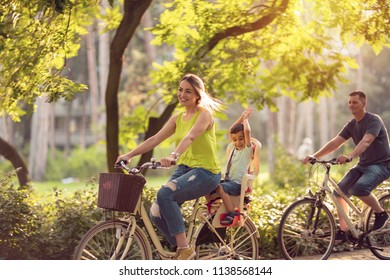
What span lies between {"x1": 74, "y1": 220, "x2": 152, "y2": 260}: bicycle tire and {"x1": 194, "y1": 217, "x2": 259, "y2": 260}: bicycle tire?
77cm

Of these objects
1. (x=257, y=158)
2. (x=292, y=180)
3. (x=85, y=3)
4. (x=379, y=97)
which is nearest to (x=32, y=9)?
(x=85, y=3)

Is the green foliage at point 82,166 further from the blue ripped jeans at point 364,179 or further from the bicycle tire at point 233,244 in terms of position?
the bicycle tire at point 233,244

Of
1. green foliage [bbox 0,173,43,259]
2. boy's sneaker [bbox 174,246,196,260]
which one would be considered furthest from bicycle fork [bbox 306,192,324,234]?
green foliage [bbox 0,173,43,259]

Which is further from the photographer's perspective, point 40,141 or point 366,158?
point 40,141

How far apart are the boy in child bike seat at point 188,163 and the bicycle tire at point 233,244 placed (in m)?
0.53

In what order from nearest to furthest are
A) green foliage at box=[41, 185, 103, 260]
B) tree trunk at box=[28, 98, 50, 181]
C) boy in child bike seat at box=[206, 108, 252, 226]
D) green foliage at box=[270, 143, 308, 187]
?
boy in child bike seat at box=[206, 108, 252, 226]
green foliage at box=[41, 185, 103, 260]
green foliage at box=[270, 143, 308, 187]
tree trunk at box=[28, 98, 50, 181]

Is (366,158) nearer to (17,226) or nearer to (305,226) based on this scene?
(305,226)

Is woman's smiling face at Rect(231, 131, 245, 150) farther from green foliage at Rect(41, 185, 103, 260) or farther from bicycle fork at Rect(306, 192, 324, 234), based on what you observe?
green foliage at Rect(41, 185, 103, 260)

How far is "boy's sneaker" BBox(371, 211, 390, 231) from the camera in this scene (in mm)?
7953

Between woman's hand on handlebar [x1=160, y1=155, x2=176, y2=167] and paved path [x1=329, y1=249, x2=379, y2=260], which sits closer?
Answer: woman's hand on handlebar [x1=160, y1=155, x2=176, y2=167]

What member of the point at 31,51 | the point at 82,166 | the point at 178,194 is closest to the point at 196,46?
the point at 31,51

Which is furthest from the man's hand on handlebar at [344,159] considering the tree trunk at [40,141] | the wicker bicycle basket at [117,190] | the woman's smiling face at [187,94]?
the tree trunk at [40,141]

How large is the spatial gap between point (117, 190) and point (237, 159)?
161 centimetres

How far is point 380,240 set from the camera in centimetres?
822
